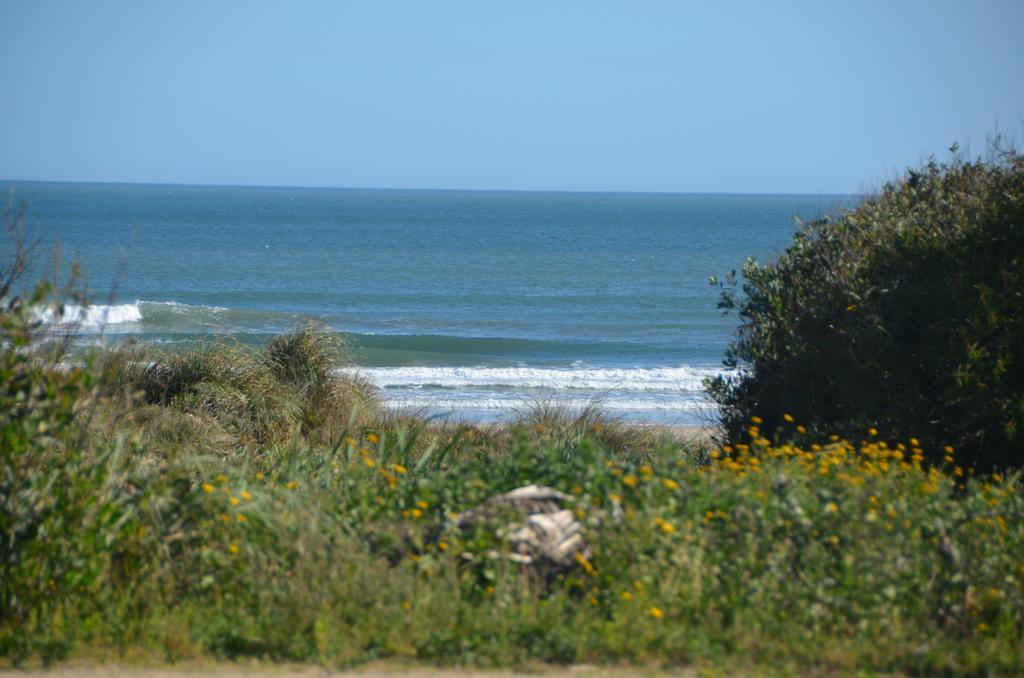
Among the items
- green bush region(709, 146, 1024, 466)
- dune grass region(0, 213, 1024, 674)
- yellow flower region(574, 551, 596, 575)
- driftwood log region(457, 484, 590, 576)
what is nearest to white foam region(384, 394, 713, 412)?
green bush region(709, 146, 1024, 466)

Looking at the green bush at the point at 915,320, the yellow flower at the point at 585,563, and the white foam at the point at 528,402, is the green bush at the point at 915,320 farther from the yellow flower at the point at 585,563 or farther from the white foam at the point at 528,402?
the white foam at the point at 528,402

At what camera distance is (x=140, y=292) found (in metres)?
38.3

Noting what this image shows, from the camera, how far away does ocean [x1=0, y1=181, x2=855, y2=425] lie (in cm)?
2116

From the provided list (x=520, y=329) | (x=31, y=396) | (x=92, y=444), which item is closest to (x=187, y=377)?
(x=92, y=444)

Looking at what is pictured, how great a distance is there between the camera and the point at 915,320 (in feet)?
26.7

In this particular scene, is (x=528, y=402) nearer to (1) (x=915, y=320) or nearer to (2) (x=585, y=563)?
(1) (x=915, y=320)

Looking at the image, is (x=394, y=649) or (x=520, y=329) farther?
(x=520, y=329)

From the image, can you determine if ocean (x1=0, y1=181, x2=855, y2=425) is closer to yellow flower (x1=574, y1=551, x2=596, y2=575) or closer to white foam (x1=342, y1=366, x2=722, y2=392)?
white foam (x1=342, y1=366, x2=722, y2=392)

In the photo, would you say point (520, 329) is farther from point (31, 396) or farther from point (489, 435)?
point (31, 396)

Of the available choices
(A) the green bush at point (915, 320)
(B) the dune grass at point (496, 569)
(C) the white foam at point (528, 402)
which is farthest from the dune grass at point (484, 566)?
(C) the white foam at point (528, 402)

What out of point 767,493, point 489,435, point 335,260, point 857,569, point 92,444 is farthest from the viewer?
point 335,260

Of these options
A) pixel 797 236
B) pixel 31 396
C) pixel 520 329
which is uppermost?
pixel 797 236

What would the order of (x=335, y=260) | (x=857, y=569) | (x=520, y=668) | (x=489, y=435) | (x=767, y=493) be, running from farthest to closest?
(x=335, y=260) < (x=489, y=435) < (x=767, y=493) < (x=857, y=569) < (x=520, y=668)

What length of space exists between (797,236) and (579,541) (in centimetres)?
535
